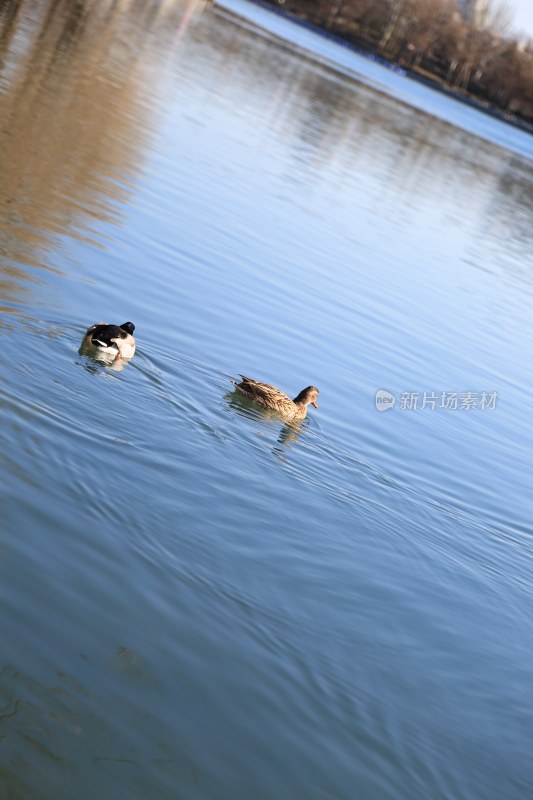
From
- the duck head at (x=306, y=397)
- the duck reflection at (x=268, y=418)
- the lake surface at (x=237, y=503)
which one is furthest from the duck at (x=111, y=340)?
the duck head at (x=306, y=397)

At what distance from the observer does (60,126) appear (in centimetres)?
2138

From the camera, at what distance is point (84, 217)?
16672 millimetres

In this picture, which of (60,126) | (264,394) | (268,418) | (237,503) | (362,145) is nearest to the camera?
(237,503)

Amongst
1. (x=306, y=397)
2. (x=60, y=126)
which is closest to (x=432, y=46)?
(x=60, y=126)

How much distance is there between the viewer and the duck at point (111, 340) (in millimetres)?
10539

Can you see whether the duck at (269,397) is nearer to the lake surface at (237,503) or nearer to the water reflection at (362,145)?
the lake surface at (237,503)

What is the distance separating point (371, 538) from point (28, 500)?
130 inches

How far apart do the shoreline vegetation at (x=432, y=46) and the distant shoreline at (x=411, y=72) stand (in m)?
0.27

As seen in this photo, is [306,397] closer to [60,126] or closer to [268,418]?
[268,418]

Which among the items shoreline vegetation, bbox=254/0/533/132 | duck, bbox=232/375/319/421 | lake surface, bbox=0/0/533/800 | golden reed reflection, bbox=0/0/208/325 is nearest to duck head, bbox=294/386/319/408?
duck, bbox=232/375/319/421

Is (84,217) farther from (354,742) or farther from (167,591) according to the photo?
(354,742)

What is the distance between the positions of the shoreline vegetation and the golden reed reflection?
10784cm

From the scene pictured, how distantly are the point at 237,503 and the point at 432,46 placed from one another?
160 metres

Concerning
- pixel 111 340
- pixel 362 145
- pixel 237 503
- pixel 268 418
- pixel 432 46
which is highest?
pixel 432 46
